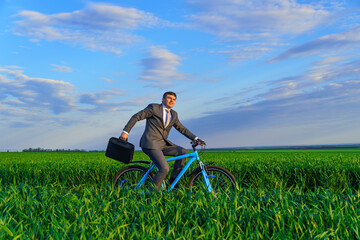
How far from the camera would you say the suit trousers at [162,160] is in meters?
7.14

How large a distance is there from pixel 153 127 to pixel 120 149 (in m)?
0.87

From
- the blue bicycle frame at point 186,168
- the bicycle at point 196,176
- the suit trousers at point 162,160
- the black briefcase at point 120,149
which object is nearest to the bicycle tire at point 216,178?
the bicycle at point 196,176

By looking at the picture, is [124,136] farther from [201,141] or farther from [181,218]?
[181,218]

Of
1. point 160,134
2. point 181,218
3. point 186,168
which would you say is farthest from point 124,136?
point 181,218

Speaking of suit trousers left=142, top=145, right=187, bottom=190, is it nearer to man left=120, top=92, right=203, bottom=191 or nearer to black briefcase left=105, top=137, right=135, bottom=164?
man left=120, top=92, right=203, bottom=191

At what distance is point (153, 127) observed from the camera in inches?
290

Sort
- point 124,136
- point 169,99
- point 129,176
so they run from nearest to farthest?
point 124,136 → point 169,99 → point 129,176

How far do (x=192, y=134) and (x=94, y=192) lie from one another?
103 inches

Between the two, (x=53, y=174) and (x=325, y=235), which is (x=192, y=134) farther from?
(x=53, y=174)

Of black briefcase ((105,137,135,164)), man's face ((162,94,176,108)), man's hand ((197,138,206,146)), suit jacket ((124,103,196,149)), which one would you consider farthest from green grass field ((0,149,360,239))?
man's face ((162,94,176,108))

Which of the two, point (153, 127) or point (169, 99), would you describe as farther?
point (153, 127)

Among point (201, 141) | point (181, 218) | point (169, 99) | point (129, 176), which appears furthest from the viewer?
point (129, 176)

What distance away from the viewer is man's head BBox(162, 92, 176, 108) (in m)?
7.21

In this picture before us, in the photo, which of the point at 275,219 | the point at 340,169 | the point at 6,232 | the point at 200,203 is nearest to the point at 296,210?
the point at 275,219
